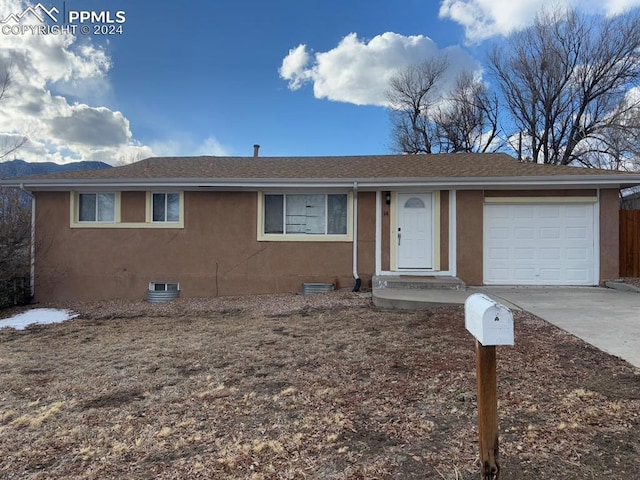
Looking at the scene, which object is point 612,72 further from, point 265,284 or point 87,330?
point 87,330

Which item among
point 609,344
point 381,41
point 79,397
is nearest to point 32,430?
point 79,397

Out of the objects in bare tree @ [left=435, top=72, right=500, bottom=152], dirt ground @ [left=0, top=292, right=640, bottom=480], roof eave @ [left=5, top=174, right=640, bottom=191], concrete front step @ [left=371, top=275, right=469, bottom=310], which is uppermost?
bare tree @ [left=435, top=72, right=500, bottom=152]

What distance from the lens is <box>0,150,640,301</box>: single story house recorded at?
8.91 m

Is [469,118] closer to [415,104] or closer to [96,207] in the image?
[415,104]

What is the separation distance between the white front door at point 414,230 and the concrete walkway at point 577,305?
142 cm

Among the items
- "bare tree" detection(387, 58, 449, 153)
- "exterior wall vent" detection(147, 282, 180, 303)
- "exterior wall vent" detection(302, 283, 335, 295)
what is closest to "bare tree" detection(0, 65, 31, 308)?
"exterior wall vent" detection(147, 282, 180, 303)

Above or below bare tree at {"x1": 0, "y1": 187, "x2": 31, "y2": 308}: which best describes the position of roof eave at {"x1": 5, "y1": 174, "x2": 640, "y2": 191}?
above

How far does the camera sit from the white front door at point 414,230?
9.23 metres

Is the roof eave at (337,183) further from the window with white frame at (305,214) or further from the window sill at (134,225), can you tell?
the window sill at (134,225)

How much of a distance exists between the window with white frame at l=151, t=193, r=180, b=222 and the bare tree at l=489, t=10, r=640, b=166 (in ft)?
62.7

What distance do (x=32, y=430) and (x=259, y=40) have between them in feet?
46.2

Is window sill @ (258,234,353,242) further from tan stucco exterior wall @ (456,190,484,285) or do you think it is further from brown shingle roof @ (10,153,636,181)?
tan stucco exterior wall @ (456,190,484,285)

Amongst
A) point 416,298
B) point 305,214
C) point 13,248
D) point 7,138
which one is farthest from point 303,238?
point 7,138

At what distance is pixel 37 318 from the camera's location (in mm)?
7852
